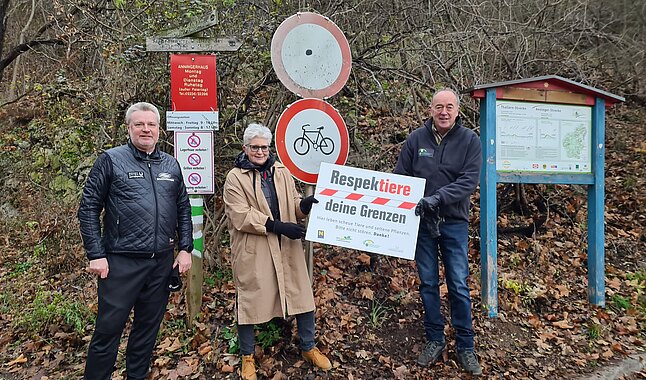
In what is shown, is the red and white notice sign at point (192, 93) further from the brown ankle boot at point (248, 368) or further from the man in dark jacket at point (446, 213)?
the brown ankle boot at point (248, 368)

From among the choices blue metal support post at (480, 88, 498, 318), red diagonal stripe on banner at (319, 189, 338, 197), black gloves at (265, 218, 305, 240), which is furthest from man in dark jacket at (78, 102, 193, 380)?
blue metal support post at (480, 88, 498, 318)

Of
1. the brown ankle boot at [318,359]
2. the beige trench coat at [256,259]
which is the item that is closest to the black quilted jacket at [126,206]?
the beige trench coat at [256,259]

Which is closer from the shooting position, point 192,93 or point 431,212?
point 431,212

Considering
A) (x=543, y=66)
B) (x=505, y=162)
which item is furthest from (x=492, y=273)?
(x=543, y=66)

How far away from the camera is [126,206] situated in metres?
3.18

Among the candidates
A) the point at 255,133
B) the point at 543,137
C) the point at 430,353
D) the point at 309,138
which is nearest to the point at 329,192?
the point at 309,138

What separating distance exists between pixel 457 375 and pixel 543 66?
5721mm

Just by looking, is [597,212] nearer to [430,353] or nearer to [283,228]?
[430,353]

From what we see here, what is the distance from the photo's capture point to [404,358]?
419 cm

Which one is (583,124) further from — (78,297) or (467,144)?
(78,297)

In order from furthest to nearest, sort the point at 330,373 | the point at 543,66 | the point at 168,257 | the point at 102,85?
the point at 543,66
the point at 102,85
the point at 330,373
the point at 168,257

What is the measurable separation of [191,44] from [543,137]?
3.92 meters

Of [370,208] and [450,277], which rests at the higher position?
[370,208]

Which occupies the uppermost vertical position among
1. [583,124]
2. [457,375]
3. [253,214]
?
[583,124]
